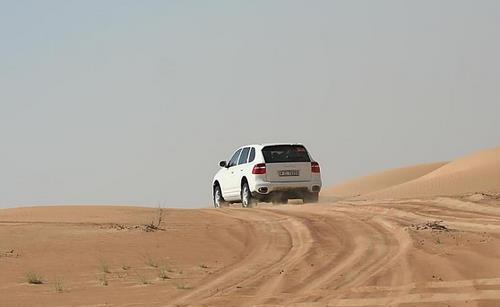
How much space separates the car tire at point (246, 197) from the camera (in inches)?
842

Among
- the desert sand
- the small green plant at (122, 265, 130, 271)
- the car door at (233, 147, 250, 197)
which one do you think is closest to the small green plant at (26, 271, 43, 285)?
the desert sand

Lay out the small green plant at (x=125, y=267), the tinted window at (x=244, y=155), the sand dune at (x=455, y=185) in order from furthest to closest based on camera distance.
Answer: the sand dune at (x=455, y=185) < the tinted window at (x=244, y=155) < the small green plant at (x=125, y=267)

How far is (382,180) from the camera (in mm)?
52969

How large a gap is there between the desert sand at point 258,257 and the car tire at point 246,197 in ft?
12.3

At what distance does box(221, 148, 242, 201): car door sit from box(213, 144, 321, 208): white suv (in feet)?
2.03

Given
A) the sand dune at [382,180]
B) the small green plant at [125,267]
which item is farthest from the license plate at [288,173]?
the sand dune at [382,180]

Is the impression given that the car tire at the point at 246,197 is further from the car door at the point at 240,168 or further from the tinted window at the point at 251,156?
the tinted window at the point at 251,156

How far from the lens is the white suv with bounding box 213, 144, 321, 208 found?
20.8 m

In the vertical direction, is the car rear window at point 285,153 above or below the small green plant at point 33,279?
above

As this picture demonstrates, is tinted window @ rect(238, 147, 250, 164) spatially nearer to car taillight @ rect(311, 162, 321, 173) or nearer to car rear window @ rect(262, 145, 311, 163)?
car rear window @ rect(262, 145, 311, 163)

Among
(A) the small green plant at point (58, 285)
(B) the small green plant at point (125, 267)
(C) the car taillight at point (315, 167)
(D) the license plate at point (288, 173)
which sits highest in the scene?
(C) the car taillight at point (315, 167)

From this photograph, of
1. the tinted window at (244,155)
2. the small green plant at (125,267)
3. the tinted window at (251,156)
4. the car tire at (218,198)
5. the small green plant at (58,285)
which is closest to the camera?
the small green plant at (58,285)

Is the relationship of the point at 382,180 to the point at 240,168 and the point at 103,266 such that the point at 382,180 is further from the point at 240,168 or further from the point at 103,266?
the point at 103,266

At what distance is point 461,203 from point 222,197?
788cm
